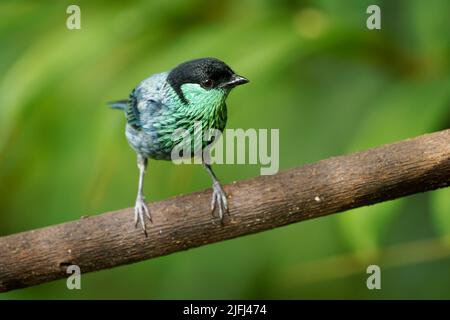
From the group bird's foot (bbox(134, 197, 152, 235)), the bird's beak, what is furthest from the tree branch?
the bird's beak

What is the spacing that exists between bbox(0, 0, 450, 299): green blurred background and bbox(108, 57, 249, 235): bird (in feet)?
0.33

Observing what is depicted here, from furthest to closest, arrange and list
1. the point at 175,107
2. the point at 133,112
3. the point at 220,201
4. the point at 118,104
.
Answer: the point at 118,104
the point at 133,112
the point at 175,107
the point at 220,201

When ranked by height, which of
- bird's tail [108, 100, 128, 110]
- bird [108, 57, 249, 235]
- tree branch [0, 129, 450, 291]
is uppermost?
bird's tail [108, 100, 128, 110]

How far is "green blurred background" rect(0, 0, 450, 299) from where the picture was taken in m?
2.96

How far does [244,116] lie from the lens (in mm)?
3943

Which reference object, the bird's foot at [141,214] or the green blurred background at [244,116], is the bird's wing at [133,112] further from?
the bird's foot at [141,214]

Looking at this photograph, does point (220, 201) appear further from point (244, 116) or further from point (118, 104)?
point (244, 116)

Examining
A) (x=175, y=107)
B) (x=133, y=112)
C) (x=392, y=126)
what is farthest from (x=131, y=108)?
(x=392, y=126)

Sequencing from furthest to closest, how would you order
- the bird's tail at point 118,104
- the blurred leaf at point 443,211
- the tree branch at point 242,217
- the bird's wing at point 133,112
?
the bird's tail at point 118,104 → the bird's wing at point 133,112 → the blurred leaf at point 443,211 → the tree branch at point 242,217

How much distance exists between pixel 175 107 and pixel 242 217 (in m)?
0.56

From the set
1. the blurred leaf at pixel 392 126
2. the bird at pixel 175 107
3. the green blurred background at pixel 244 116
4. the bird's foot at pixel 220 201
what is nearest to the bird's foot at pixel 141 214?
the bird at pixel 175 107

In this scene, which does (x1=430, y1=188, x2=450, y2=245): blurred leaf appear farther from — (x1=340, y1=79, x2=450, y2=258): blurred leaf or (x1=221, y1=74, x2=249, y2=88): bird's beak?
(x1=221, y1=74, x2=249, y2=88): bird's beak

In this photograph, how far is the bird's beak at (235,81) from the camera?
2587mm
